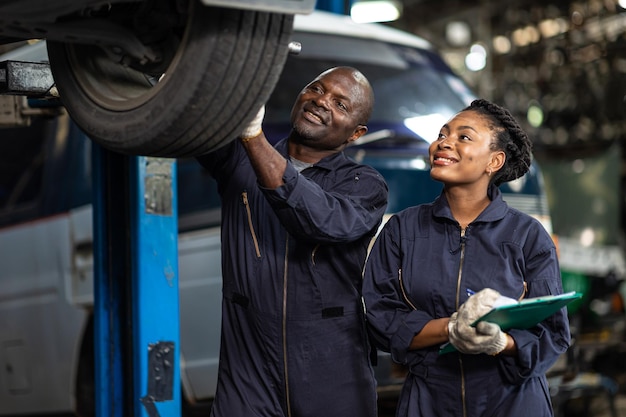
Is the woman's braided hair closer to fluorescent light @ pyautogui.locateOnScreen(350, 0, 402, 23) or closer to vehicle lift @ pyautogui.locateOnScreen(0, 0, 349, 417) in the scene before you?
vehicle lift @ pyautogui.locateOnScreen(0, 0, 349, 417)

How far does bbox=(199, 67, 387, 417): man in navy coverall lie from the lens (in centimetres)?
253

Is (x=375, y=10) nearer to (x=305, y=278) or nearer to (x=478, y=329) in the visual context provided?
(x=305, y=278)

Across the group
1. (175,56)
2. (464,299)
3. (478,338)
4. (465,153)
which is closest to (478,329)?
(478,338)

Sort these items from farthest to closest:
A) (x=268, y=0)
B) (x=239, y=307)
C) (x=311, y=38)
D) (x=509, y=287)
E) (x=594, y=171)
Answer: (x=594, y=171) → (x=311, y=38) → (x=239, y=307) → (x=509, y=287) → (x=268, y=0)

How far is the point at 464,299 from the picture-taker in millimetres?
2301

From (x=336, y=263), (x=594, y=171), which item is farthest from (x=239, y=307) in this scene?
(x=594, y=171)

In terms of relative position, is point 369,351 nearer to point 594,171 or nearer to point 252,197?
point 252,197

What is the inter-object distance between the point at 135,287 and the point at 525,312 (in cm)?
146

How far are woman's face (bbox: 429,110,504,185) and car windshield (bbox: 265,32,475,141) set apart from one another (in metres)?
1.91

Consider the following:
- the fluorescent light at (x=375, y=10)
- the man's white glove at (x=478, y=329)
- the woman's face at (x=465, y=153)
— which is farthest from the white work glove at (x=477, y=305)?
the fluorescent light at (x=375, y=10)

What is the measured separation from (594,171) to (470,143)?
7050 millimetres

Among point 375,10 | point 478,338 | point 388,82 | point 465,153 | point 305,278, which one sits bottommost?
point 478,338

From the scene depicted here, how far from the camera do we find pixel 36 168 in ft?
16.1

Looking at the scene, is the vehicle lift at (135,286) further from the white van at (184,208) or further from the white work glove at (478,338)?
the white work glove at (478,338)
